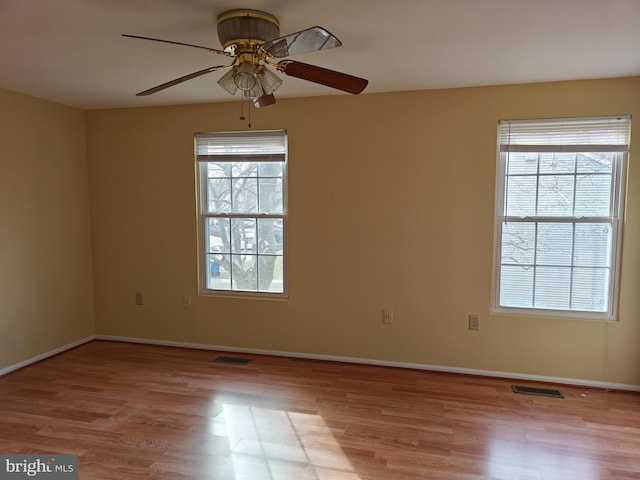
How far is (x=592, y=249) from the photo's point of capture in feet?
10.1

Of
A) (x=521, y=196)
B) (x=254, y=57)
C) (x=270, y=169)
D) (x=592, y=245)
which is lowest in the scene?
(x=592, y=245)

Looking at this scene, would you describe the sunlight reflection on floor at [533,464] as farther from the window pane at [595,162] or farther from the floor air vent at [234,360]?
the floor air vent at [234,360]

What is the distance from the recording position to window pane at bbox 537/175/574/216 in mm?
3068

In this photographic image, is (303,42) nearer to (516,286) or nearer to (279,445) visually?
(279,445)

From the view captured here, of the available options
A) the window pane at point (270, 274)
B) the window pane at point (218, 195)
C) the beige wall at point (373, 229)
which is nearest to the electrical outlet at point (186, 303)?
the beige wall at point (373, 229)

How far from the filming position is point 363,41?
225 cm

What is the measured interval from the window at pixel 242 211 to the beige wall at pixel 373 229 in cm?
12

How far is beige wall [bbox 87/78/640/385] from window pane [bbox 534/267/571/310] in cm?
14

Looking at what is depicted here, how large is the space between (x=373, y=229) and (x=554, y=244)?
1.38m

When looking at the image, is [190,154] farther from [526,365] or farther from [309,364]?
[526,365]

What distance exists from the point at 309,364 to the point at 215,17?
8.87 feet

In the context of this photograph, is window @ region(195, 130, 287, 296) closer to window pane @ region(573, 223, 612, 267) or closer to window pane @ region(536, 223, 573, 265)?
window pane @ region(536, 223, 573, 265)

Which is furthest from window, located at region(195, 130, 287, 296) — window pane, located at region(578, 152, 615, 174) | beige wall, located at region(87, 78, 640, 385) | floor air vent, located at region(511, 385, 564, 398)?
window pane, located at region(578, 152, 615, 174)

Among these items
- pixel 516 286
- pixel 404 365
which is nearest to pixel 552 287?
pixel 516 286
